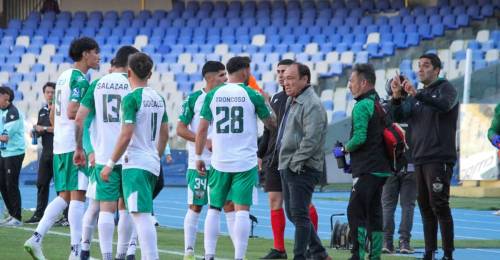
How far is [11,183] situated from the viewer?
1908 centimetres

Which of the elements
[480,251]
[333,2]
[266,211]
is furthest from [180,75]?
[480,251]

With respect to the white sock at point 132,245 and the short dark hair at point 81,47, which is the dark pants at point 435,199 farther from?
the short dark hair at point 81,47

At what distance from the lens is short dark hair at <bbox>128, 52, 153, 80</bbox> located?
1118cm

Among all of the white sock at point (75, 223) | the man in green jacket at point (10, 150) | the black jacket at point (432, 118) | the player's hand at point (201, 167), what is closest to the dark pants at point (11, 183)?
the man in green jacket at point (10, 150)

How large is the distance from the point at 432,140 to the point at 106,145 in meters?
3.30

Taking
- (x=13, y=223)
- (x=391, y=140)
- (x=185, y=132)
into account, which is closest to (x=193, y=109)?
(x=185, y=132)

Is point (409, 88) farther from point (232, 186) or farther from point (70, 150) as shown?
point (70, 150)

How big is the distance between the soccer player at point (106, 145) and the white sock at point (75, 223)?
253 mm

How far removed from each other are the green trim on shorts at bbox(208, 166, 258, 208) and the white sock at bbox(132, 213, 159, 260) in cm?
124

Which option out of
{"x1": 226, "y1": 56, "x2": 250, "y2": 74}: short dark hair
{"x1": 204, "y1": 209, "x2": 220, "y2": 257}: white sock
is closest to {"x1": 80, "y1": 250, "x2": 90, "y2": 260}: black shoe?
{"x1": 204, "y1": 209, "x2": 220, "y2": 257}: white sock

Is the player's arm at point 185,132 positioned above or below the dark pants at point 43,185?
above

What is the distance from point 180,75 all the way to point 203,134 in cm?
2316

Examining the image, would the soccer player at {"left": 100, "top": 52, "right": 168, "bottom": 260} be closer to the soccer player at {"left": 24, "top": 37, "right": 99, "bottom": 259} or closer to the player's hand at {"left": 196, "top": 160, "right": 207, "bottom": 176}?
the player's hand at {"left": 196, "top": 160, "right": 207, "bottom": 176}

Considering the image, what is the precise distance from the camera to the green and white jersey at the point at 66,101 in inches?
505
